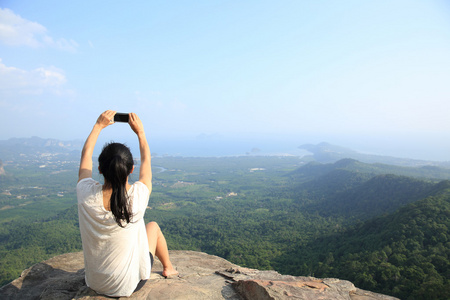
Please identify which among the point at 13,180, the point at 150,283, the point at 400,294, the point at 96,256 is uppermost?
the point at 96,256

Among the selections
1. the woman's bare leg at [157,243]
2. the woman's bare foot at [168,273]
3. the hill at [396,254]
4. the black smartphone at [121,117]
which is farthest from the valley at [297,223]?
the black smartphone at [121,117]

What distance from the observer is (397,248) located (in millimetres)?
17547

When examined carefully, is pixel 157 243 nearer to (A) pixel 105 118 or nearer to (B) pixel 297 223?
(A) pixel 105 118

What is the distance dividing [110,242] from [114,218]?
0.34 m

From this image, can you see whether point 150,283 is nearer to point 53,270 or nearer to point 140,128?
point 140,128

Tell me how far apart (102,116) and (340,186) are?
5996 cm

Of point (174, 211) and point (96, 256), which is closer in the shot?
point (96, 256)

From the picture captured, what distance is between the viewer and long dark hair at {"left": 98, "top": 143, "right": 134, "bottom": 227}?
7.88 ft

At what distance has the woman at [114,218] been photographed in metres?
2.46

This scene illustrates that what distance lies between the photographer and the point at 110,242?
8.59 ft

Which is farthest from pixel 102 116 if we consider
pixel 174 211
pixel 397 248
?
pixel 174 211

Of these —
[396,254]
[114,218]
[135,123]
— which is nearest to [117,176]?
[114,218]

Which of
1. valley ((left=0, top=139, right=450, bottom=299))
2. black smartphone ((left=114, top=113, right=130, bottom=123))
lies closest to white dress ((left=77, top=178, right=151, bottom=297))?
black smartphone ((left=114, top=113, right=130, bottom=123))

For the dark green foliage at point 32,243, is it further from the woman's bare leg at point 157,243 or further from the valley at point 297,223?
the woman's bare leg at point 157,243
